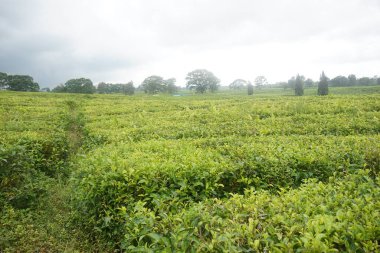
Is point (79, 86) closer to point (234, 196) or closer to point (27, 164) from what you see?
point (27, 164)

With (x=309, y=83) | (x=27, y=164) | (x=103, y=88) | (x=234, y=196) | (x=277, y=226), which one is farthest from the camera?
(x=103, y=88)

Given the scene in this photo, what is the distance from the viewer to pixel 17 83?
290 ft

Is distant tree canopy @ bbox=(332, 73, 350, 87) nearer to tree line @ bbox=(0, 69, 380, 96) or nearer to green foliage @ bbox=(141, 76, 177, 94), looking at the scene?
tree line @ bbox=(0, 69, 380, 96)

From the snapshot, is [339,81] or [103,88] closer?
[339,81]

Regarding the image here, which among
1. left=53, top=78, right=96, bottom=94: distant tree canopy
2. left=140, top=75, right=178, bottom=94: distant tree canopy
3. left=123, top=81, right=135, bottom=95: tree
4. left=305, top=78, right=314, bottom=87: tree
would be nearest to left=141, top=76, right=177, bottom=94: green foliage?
left=140, top=75, right=178, bottom=94: distant tree canopy

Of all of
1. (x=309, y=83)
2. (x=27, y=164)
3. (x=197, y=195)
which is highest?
(x=309, y=83)

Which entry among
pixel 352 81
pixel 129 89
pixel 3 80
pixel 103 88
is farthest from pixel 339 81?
pixel 3 80

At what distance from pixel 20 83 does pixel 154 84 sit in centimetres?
4580

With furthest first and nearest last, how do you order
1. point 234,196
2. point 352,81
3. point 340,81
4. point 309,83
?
point 309,83 < point 340,81 < point 352,81 < point 234,196

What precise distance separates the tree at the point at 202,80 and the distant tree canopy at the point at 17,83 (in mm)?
55780

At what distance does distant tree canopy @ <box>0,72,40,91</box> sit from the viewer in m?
88.6

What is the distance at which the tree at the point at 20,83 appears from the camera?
88537 millimetres

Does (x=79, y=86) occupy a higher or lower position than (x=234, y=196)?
higher

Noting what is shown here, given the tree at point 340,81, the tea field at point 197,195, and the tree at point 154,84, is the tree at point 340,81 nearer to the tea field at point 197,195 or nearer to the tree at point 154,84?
the tree at point 154,84
